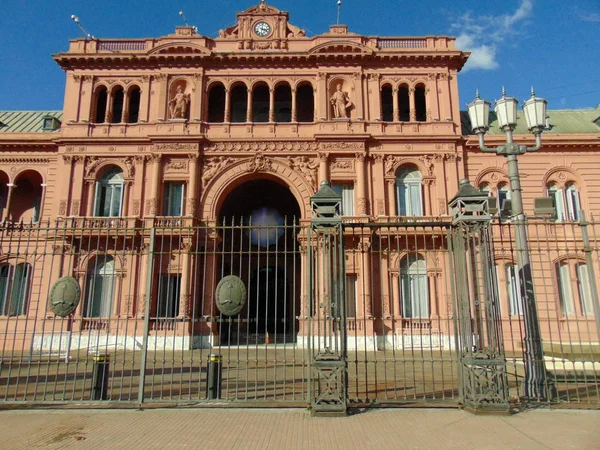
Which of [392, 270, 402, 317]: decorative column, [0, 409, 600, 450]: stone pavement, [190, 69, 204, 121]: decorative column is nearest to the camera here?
[0, 409, 600, 450]: stone pavement

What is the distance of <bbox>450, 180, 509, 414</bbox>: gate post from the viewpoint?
7.81 meters

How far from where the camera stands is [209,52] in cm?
2391

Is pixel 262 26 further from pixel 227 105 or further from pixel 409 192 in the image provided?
pixel 409 192

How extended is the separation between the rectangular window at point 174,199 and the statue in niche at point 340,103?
29.7ft

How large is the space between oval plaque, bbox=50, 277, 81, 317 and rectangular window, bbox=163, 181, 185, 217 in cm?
1373

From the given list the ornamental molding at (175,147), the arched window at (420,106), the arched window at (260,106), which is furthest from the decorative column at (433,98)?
the ornamental molding at (175,147)

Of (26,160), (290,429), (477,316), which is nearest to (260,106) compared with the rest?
(26,160)

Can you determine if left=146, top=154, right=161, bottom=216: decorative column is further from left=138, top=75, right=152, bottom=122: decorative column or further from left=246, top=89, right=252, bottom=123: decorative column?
left=246, top=89, right=252, bottom=123: decorative column

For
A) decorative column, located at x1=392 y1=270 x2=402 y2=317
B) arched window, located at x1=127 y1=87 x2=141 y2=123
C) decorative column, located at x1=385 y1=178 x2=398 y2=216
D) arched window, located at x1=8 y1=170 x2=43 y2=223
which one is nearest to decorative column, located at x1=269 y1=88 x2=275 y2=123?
decorative column, located at x1=385 y1=178 x2=398 y2=216

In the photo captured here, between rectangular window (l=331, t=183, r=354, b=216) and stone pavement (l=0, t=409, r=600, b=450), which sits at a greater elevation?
rectangular window (l=331, t=183, r=354, b=216)

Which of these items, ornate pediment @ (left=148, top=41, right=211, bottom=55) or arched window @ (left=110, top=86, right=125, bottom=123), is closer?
ornate pediment @ (left=148, top=41, right=211, bottom=55)

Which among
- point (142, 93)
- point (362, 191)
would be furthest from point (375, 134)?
point (142, 93)

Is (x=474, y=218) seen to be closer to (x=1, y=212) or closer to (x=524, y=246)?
(x=524, y=246)

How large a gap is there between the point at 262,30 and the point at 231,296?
20530 millimetres
